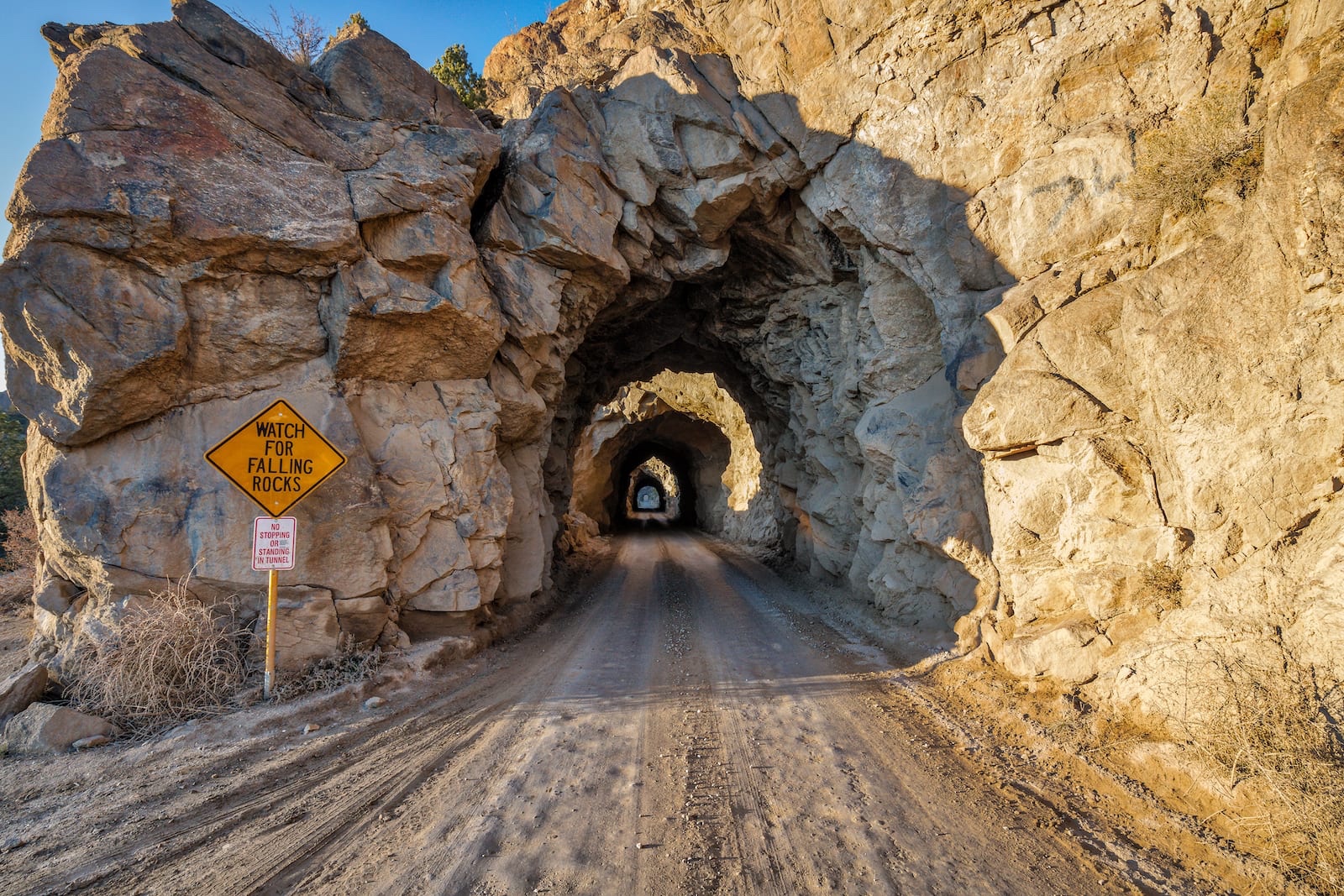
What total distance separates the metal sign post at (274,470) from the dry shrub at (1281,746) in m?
8.39

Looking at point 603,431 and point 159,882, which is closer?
point 159,882

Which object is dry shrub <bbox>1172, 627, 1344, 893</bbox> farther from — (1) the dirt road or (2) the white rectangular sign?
(2) the white rectangular sign

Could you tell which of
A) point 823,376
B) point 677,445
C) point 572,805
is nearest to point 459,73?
point 823,376

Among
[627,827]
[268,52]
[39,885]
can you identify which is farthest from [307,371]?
[627,827]

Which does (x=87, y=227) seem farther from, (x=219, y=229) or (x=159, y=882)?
(x=159, y=882)


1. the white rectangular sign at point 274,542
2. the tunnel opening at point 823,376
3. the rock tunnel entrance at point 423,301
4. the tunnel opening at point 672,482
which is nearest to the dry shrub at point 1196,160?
the rock tunnel entrance at point 423,301

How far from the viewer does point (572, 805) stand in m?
3.89

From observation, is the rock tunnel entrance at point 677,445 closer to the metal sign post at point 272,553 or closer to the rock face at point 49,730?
the metal sign post at point 272,553

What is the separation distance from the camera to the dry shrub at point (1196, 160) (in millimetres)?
5363

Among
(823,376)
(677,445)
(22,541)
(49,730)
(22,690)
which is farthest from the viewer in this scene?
(677,445)

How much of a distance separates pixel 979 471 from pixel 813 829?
5850mm

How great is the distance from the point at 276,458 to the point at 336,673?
103 inches

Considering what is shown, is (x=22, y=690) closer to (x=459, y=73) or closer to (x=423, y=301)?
(x=423, y=301)

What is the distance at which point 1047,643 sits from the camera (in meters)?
5.93
